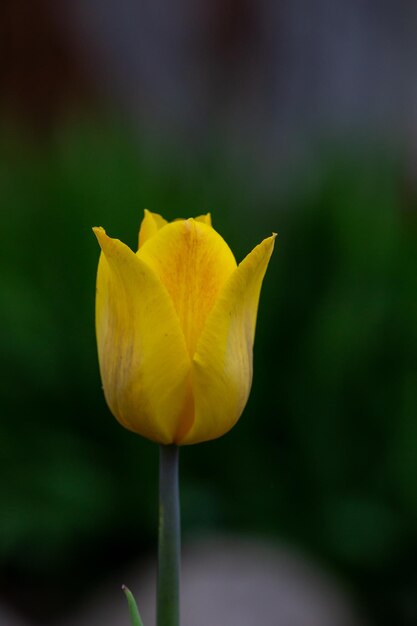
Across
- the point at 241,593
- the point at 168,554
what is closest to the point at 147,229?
the point at 168,554

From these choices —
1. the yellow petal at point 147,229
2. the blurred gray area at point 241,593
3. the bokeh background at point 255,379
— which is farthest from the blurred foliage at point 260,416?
the yellow petal at point 147,229

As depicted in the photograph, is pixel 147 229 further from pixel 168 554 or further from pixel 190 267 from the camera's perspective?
pixel 168 554

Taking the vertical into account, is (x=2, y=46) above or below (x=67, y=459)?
above

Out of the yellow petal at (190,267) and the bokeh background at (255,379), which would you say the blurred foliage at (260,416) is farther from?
the yellow petal at (190,267)

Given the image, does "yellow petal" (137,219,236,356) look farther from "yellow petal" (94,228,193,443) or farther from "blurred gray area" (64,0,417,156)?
"blurred gray area" (64,0,417,156)

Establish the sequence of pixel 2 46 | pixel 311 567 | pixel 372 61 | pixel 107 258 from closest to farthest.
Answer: pixel 107 258 < pixel 311 567 < pixel 2 46 < pixel 372 61

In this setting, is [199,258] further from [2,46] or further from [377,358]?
[2,46]

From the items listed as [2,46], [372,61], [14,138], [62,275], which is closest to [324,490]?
[62,275]
